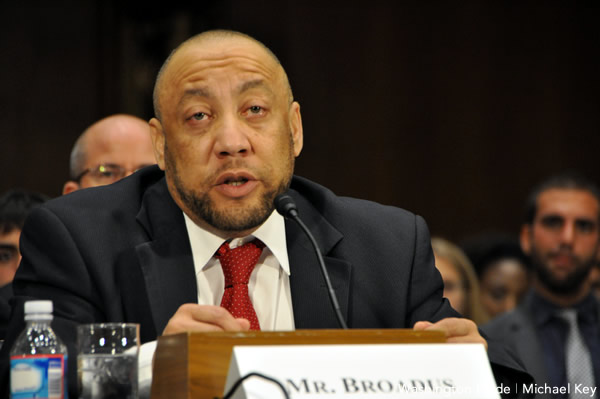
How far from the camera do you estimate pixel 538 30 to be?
21.7 feet

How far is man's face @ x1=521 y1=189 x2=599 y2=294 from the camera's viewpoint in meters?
4.89

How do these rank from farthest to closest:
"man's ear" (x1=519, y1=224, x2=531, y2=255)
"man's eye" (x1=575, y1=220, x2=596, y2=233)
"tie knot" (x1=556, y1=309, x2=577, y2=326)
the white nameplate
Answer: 1. "man's ear" (x1=519, y1=224, x2=531, y2=255)
2. "man's eye" (x1=575, y1=220, x2=596, y2=233)
3. "tie knot" (x1=556, y1=309, x2=577, y2=326)
4. the white nameplate

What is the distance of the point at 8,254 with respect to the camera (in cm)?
357

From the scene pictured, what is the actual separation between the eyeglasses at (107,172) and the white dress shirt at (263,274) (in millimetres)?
1169

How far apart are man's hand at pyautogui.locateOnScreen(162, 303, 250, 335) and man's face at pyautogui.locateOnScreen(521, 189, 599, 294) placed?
3.57 metres

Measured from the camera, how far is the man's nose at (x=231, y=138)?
2162 millimetres

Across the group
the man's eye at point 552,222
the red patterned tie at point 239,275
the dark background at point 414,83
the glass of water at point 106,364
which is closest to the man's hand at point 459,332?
the red patterned tie at point 239,275

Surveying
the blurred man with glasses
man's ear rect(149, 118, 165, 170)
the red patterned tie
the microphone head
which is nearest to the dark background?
the blurred man with glasses

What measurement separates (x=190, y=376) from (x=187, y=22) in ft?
14.3

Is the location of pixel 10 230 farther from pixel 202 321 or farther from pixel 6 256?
pixel 202 321

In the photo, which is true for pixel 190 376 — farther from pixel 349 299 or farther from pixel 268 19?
pixel 268 19

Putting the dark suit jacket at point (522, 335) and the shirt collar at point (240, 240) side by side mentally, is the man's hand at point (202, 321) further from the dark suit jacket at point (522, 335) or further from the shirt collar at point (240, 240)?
the dark suit jacket at point (522, 335)

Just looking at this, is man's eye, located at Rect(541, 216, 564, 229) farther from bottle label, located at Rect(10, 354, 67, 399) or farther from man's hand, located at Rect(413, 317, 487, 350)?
bottle label, located at Rect(10, 354, 67, 399)

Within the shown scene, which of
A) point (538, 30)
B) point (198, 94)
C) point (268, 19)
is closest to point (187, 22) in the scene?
point (268, 19)
